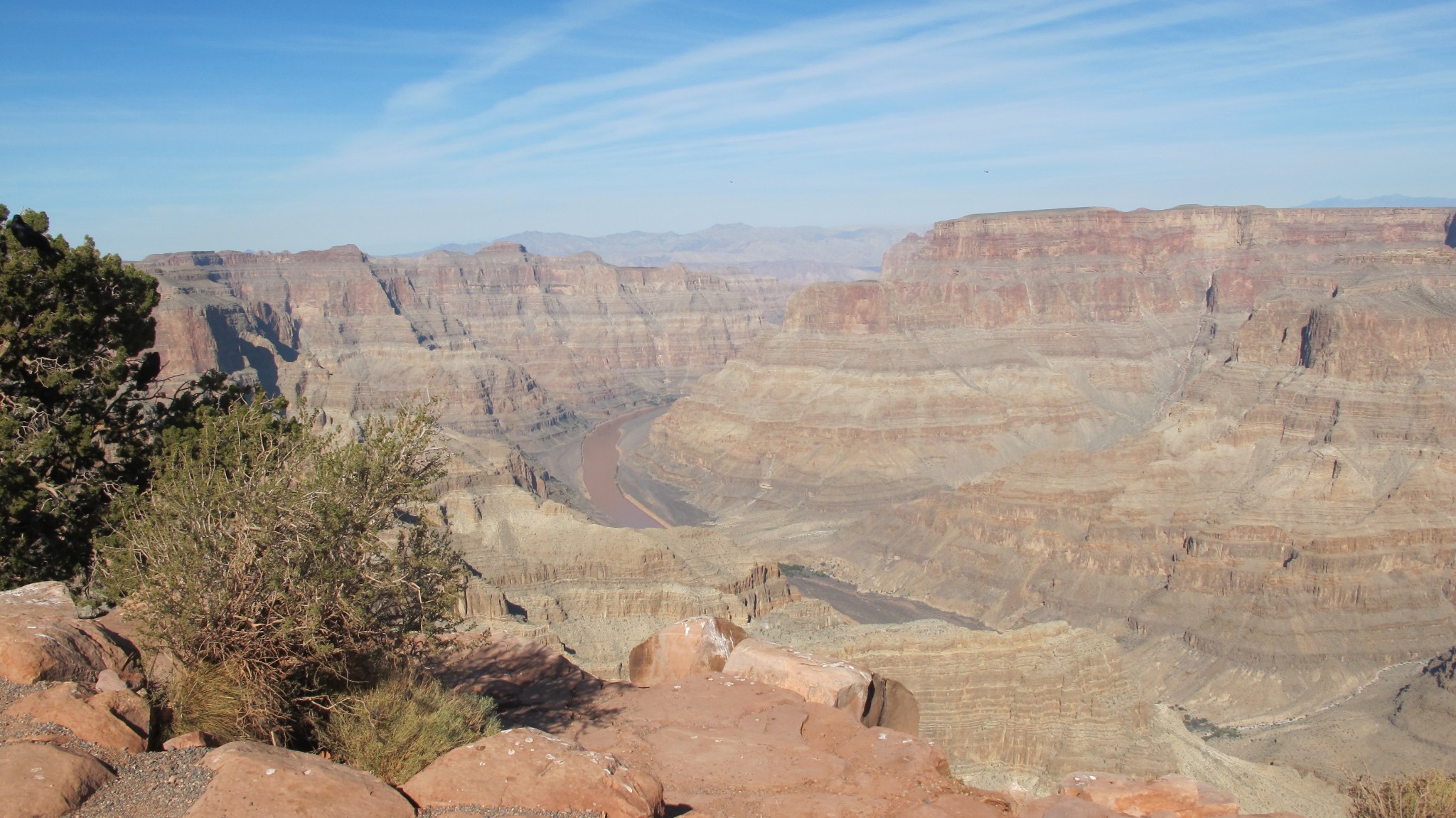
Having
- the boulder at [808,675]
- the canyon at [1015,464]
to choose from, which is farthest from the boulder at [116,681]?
the canyon at [1015,464]

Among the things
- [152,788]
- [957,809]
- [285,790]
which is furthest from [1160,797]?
[152,788]

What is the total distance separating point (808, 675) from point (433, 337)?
520ft

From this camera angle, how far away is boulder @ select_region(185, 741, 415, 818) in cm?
1032

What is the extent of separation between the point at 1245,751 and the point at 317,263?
530 ft

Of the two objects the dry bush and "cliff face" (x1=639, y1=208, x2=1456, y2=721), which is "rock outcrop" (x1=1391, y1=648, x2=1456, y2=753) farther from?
the dry bush

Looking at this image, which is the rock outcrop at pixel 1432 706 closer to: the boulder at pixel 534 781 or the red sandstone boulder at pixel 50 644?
the boulder at pixel 534 781

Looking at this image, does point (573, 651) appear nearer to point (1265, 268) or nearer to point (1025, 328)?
point (1025, 328)

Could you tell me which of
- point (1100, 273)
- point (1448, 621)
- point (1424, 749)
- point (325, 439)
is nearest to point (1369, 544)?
point (1448, 621)

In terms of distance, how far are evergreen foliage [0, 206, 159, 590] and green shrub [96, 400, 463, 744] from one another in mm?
6032

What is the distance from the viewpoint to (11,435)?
2064 centimetres

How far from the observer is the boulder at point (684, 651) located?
2233 cm

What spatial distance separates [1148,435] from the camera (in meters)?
86.6

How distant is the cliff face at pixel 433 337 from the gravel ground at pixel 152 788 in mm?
85032

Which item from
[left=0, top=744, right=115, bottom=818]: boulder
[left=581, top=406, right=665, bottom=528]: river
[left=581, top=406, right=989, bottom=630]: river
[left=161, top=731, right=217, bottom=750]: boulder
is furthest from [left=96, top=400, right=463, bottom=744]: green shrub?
[left=581, top=406, right=665, bottom=528]: river
